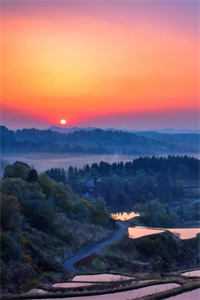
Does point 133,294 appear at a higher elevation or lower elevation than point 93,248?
higher

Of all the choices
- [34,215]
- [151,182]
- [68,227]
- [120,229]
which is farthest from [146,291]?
[151,182]

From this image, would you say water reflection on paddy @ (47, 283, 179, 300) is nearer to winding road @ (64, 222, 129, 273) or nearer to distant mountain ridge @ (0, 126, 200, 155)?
winding road @ (64, 222, 129, 273)

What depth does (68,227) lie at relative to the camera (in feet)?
100

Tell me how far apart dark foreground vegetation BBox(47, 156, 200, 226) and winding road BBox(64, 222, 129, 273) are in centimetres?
1591

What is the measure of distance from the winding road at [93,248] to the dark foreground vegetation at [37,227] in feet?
1.21

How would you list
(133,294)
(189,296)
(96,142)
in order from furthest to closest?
(96,142) < (133,294) < (189,296)

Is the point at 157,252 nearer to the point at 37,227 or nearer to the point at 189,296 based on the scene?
the point at 37,227

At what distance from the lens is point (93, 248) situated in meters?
26.4

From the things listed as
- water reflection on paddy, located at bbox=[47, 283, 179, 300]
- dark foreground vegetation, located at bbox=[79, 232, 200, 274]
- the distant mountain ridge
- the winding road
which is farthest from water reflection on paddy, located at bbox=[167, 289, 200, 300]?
the distant mountain ridge

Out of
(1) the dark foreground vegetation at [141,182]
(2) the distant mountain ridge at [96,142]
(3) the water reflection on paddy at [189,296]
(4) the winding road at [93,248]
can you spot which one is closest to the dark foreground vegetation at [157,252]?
(4) the winding road at [93,248]

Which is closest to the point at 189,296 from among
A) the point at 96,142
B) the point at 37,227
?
the point at 37,227

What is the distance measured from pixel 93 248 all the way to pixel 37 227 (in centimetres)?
314

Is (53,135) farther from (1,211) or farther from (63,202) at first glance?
(1,211)

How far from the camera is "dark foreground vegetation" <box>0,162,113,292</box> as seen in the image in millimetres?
18938
